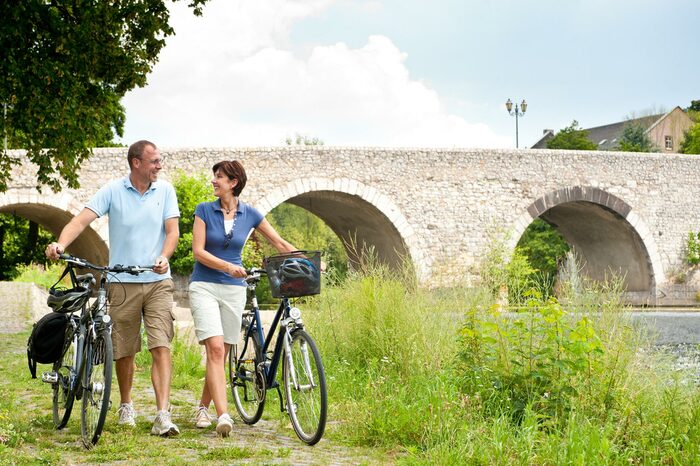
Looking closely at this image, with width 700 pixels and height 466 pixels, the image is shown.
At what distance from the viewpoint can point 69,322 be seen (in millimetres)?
4203

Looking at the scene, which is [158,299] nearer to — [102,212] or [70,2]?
[102,212]

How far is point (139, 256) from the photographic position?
164 inches

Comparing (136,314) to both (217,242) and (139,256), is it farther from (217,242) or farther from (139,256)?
(217,242)

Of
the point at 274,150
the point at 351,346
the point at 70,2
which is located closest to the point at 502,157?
the point at 274,150

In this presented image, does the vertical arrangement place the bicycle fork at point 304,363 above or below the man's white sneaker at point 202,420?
above

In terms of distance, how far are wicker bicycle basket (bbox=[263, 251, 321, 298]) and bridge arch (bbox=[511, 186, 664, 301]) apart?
60.4 feet

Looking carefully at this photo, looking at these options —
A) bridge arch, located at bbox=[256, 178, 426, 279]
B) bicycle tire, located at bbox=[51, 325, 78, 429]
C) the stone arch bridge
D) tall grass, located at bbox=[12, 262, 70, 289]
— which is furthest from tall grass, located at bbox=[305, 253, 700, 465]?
tall grass, located at bbox=[12, 262, 70, 289]

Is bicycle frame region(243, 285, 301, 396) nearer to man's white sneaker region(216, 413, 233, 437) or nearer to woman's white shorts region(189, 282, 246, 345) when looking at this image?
woman's white shorts region(189, 282, 246, 345)

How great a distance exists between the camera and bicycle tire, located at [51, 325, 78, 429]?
4125mm

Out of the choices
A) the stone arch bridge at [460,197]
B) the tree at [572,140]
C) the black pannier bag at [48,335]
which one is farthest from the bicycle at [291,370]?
the tree at [572,140]

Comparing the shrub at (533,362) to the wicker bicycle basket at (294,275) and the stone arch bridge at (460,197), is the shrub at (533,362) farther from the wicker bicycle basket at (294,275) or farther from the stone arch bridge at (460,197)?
the stone arch bridge at (460,197)

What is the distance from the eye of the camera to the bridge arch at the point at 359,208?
19.6 metres

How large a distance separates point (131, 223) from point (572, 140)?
33851 mm

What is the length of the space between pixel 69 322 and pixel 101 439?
2.03ft
